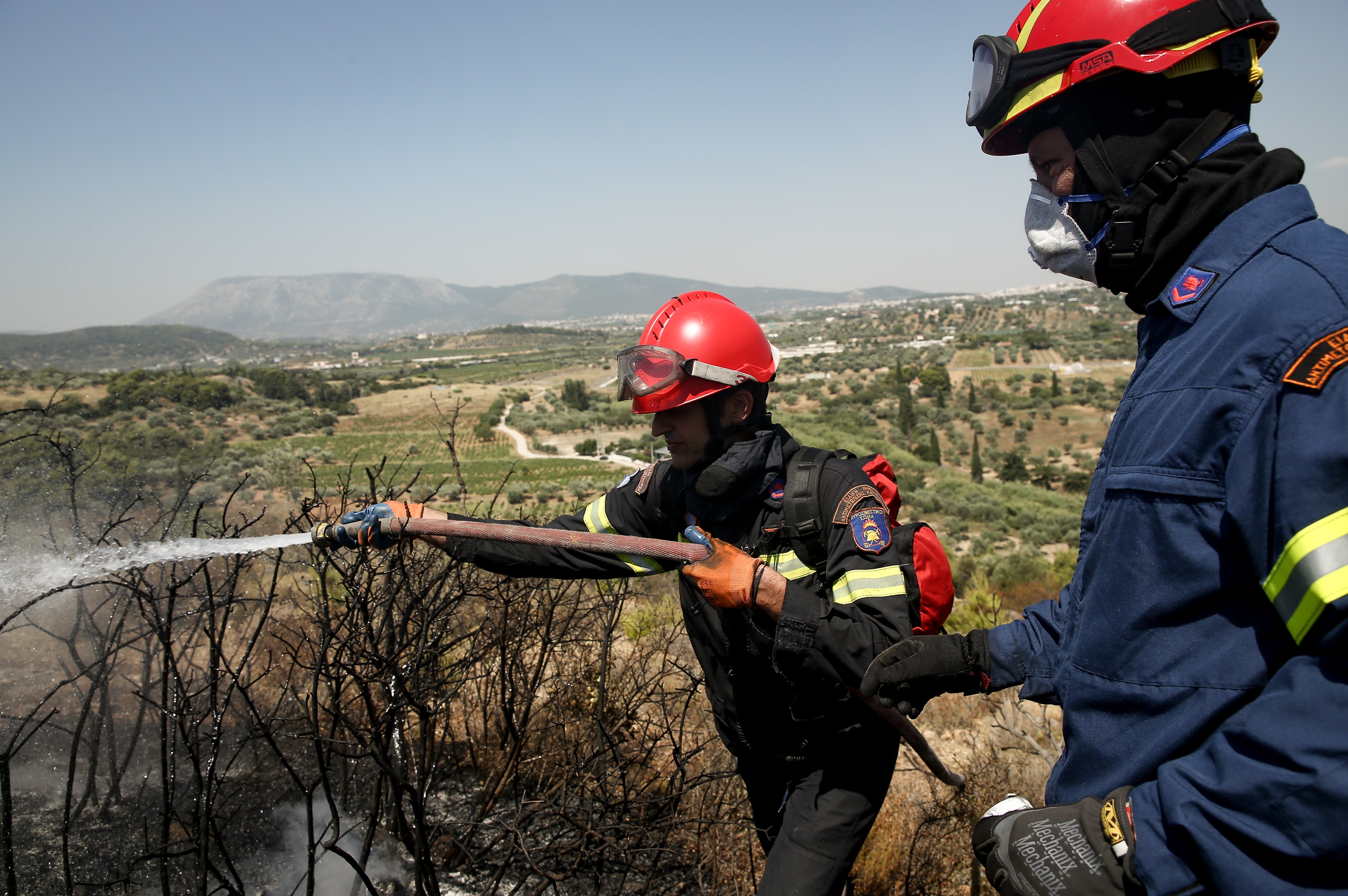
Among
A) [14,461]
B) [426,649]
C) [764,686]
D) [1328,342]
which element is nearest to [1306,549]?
[1328,342]

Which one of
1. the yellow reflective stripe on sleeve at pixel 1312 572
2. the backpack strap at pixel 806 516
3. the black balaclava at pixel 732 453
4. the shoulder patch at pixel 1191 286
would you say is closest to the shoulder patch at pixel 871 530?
the backpack strap at pixel 806 516

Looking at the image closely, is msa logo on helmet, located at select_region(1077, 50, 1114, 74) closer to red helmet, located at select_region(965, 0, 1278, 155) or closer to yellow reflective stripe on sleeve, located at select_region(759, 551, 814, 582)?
red helmet, located at select_region(965, 0, 1278, 155)

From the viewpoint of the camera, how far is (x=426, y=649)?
128 inches

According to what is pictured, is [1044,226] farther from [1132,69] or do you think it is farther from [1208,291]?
[1208,291]

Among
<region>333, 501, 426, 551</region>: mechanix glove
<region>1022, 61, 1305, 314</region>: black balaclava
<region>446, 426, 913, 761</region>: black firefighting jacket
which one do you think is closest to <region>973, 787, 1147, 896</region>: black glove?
<region>446, 426, 913, 761</region>: black firefighting jacket

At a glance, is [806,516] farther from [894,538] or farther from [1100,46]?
[1100,46]

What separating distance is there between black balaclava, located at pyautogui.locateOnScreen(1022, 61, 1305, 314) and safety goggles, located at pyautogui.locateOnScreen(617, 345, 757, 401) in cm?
150

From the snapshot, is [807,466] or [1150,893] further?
[807,466]

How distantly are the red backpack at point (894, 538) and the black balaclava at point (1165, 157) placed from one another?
0.98 m

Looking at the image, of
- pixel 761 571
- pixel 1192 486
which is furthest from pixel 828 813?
pixel 1192 486

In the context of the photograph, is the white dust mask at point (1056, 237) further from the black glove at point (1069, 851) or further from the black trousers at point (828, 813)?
the black trousers at point (828, 813)

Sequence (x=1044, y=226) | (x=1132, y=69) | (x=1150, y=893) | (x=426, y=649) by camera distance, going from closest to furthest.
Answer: (x=1150, y=893) < (x=1132, y=69) < (x=1044, y=226) < (x=426, y=649)

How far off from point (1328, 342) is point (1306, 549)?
0.37 m

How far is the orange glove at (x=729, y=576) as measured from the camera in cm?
237
